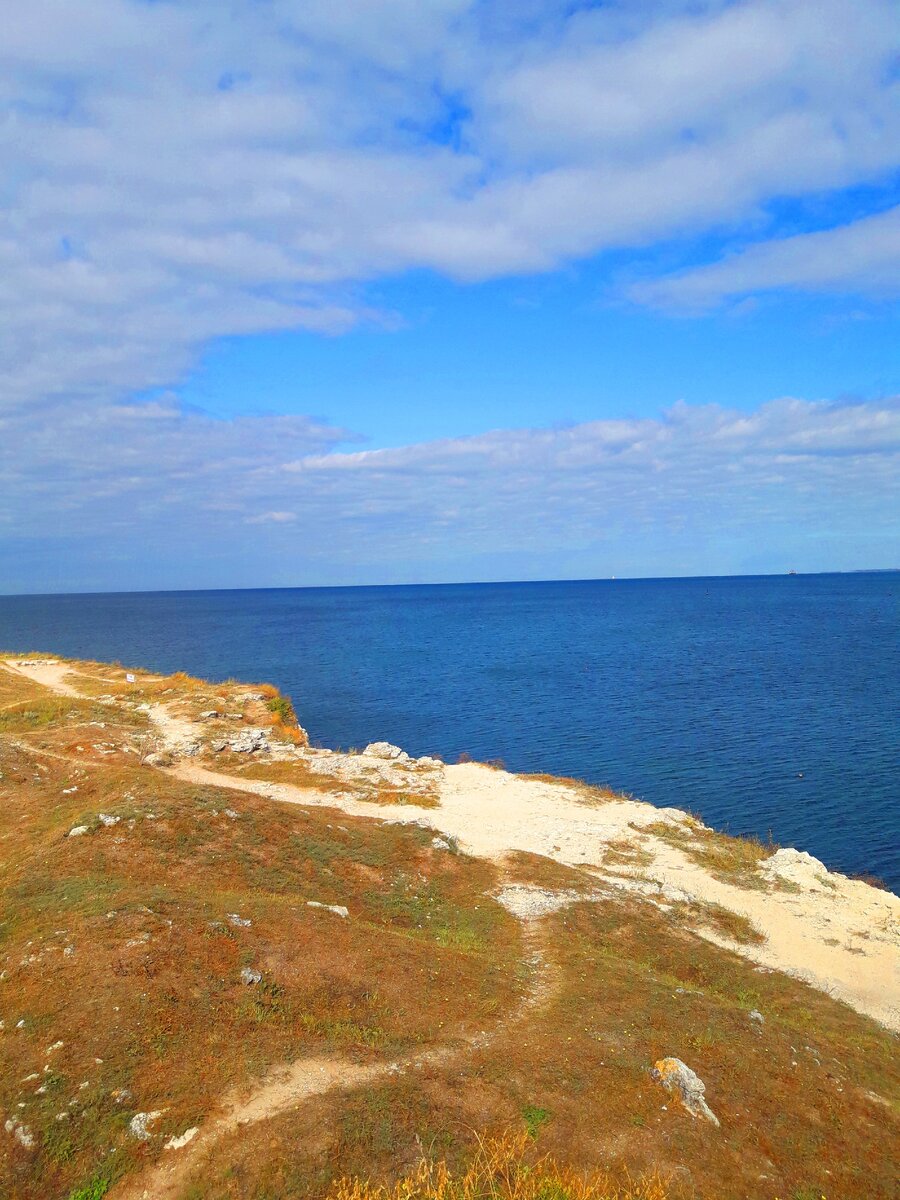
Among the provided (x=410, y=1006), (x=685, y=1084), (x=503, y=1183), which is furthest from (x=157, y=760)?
(x=503, y=1183)

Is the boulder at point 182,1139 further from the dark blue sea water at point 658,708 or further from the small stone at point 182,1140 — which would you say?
the dark blue sea water at point 658,708

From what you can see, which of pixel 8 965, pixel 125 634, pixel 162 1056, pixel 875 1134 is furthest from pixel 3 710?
pixel 125 634

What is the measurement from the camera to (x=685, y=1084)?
17.5m

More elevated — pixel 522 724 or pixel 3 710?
pixel 3 710

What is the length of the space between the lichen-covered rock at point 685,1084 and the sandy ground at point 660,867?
476 inches

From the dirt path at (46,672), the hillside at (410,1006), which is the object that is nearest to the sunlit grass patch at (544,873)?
the hillside at (410,1006)

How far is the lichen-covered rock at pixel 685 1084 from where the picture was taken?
55.9 feet

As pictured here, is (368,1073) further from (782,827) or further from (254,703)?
(254,703)

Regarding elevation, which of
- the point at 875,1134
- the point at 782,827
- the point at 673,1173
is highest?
the point at 673,1173

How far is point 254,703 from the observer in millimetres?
66500

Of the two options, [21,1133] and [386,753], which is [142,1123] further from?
[386,753]

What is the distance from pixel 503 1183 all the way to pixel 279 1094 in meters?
5.25

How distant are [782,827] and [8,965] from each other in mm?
44602

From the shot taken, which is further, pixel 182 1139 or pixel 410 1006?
pixel 410 1006
